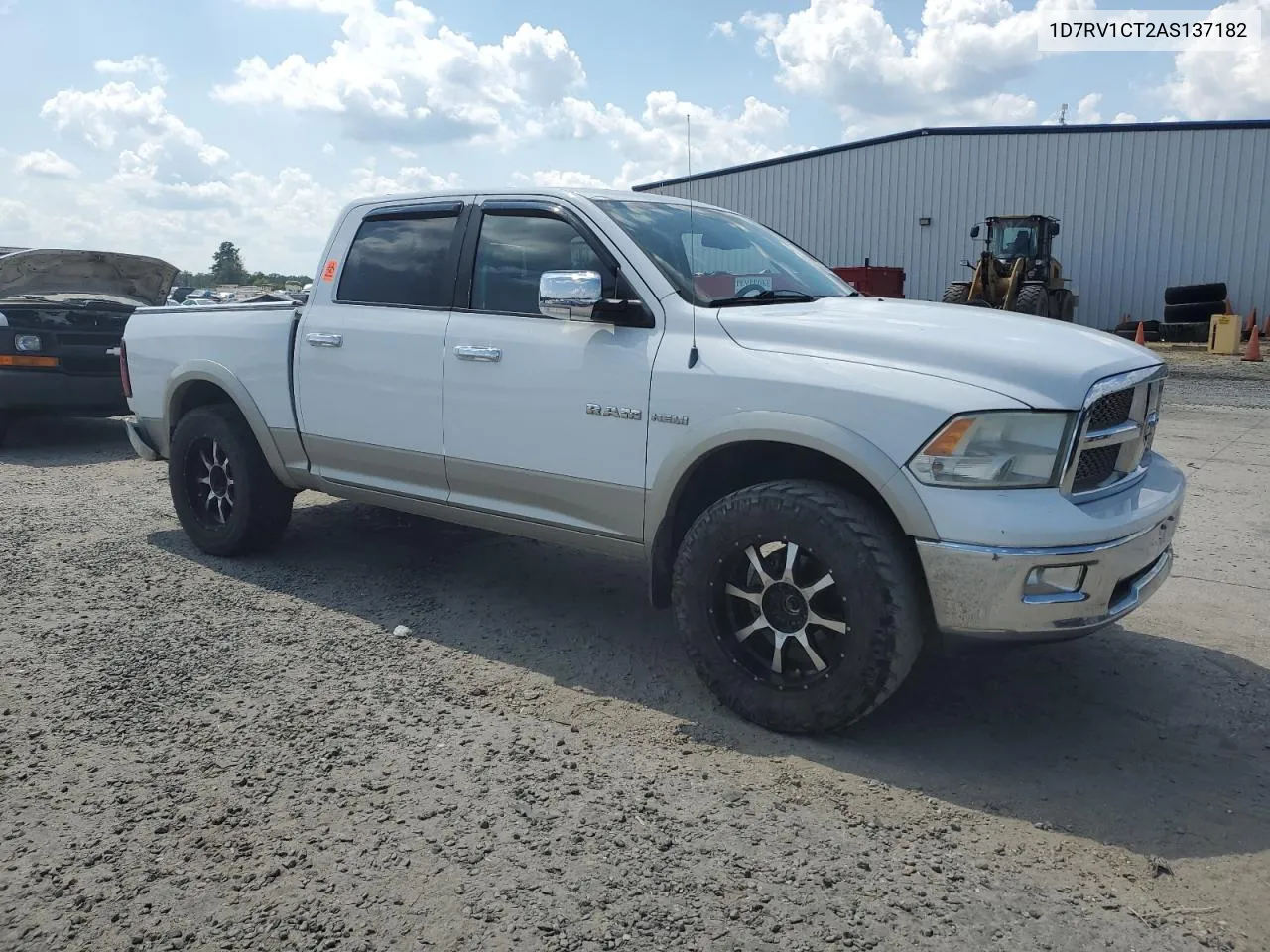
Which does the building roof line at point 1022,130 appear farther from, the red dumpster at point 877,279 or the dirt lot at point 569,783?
the dirt lot at point 569,783

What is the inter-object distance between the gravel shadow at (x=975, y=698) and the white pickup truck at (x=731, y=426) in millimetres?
327

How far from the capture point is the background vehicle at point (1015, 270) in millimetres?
20516

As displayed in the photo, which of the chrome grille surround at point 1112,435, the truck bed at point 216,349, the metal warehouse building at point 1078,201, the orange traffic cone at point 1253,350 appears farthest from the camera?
the metal warehouse building at point 1078,201

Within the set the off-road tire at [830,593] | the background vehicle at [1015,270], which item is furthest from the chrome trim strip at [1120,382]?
the background vehicle at [1015,270]

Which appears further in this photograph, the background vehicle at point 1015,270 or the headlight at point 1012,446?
the background vehicle at point 1015,270

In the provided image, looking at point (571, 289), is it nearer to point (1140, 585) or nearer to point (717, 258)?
point (717, 258)

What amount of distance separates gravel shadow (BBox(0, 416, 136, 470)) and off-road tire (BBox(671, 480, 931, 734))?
728 centimetres

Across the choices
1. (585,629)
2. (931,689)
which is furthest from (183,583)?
(931,689)

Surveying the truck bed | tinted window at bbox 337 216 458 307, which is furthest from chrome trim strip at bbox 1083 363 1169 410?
the truck bed

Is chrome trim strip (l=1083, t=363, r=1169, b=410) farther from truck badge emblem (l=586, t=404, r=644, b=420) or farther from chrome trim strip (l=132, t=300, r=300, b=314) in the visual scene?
chrome trim strip (l=132, t=300, r=300, b=314)

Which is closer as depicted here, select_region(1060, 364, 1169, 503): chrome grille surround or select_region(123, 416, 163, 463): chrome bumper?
select_region(1060, 364, 1169, 503): chrome grille surround

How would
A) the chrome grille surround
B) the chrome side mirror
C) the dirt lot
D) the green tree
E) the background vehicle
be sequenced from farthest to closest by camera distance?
1. the green tree
2. the background vehicle
3. the chrome side mirror
4. the chrome grille surround
5. the dirt lot

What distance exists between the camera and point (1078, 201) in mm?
25312

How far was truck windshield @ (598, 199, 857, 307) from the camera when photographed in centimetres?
416
